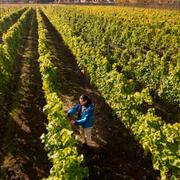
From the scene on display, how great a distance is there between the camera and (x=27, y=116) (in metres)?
11.3

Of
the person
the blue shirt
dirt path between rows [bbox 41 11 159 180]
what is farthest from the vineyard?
the blue shirt

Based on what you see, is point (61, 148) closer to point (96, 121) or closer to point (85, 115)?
point (85, 115)

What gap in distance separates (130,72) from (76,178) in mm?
9213

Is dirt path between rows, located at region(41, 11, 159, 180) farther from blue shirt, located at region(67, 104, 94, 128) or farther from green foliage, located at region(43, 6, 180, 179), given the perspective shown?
blue shirt, located at region(67, 104, 94, 128)

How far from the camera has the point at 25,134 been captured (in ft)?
33.2

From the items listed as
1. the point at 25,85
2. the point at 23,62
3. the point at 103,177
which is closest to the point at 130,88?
the point at 103,177

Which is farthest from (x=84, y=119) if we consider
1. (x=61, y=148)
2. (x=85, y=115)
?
(x=61, y=148)

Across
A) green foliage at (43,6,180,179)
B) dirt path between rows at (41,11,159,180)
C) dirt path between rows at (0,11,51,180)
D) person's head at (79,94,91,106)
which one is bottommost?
dirt path between rows at (0,11,51,180)

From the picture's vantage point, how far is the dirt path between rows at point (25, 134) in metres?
8.42

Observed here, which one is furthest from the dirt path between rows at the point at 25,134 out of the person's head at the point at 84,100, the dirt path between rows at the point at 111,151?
the person's head at the point at 84,100

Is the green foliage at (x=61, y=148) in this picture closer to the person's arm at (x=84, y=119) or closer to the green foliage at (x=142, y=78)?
the person's arm at (x=84, y=119)

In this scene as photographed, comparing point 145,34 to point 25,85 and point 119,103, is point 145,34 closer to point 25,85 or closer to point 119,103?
point 25,85

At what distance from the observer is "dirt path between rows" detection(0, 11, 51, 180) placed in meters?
8.42

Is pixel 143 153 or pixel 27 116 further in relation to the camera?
pixel 27 116
